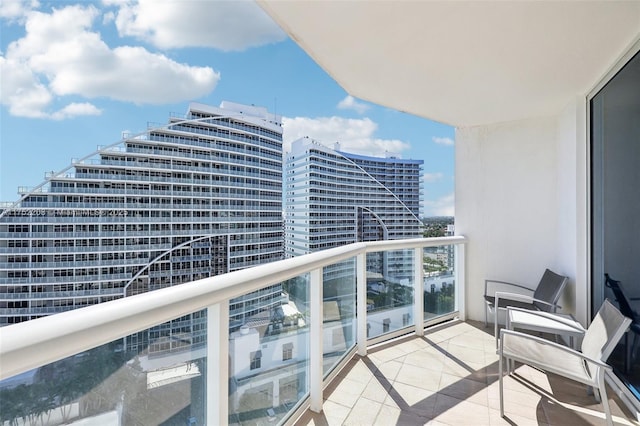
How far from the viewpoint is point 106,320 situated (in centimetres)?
83

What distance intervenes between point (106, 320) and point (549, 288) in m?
4.08

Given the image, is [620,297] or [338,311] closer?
[620,297]

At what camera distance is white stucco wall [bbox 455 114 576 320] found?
12.3ft

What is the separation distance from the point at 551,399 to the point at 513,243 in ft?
6.90

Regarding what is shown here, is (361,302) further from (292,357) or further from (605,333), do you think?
(605,333)

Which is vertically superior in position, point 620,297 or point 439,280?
point 620,297

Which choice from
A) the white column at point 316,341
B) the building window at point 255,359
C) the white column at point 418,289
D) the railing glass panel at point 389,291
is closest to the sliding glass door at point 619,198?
the white column at point 418,289

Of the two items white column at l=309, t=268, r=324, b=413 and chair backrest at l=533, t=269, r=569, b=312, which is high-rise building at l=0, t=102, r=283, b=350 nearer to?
white column at l=309, t=268, r=324, b=413

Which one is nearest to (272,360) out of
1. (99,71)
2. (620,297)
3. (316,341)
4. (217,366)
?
(316,341)

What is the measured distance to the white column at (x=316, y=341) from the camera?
2223mm

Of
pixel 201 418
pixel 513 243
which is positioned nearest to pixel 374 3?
pixel 201 418

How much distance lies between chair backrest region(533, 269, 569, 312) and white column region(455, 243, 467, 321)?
2.81ft

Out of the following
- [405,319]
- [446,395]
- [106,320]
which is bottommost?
[446,395]

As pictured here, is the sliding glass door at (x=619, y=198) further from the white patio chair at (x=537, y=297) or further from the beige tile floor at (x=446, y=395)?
the beige tile floor at (x=446, y=395)
